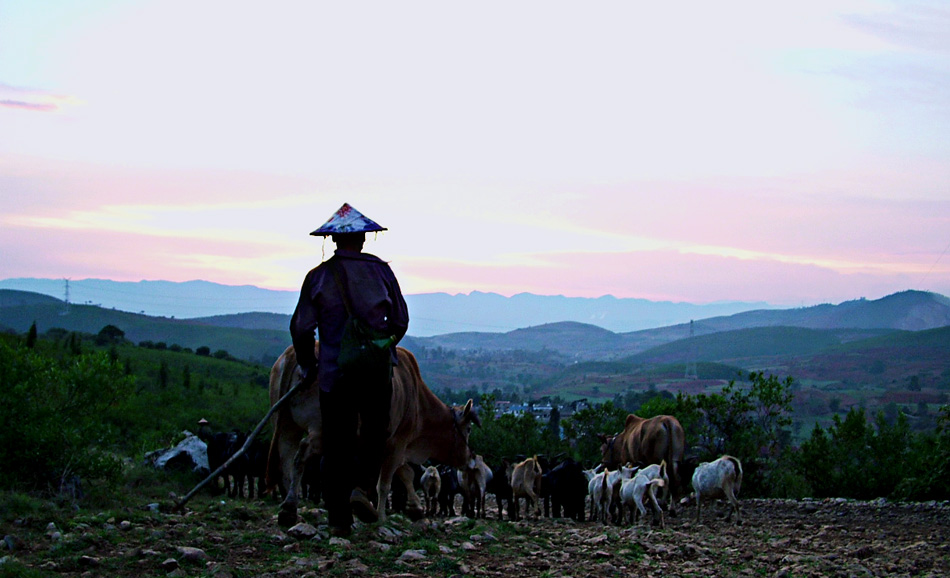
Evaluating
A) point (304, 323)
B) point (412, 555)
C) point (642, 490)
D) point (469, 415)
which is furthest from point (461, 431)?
point (642, 490)

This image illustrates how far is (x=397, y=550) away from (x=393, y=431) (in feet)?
5.54

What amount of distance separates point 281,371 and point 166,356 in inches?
1557

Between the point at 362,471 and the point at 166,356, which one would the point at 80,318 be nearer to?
the point at 166,356

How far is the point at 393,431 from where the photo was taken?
31.7 feet

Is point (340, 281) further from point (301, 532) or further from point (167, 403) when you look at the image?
point (167, 403)

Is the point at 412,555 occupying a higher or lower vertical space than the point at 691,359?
higher

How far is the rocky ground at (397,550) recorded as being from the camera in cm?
725

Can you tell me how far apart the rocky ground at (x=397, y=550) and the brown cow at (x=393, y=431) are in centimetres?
50

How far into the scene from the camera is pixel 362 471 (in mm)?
8531

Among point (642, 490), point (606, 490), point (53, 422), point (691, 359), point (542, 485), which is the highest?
point (53, 422)

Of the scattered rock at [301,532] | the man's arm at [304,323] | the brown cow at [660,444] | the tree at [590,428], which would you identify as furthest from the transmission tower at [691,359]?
the man's arm at [304,323]

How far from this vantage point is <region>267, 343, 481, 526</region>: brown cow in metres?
8.99

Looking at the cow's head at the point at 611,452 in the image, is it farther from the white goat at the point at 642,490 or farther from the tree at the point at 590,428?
the tree at the point at 590,428

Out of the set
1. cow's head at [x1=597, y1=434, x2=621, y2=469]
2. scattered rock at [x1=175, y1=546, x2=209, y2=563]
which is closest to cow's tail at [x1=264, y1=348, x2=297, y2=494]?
scattered rock at [x1=175, y1=546, x2=209, y2=563]
